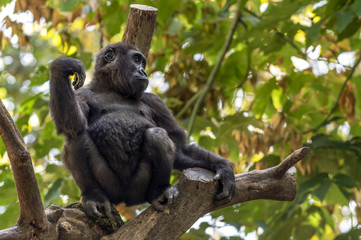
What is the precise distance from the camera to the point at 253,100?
748cm

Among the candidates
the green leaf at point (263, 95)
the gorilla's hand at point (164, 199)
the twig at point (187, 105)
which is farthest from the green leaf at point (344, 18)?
the twig at point (187, 105)

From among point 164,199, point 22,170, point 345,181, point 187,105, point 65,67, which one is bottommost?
point 345,181

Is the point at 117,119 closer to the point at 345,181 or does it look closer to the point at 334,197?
the point at 345,181

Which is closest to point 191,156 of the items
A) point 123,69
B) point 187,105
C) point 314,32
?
point 123,69

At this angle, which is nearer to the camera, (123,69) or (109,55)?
(123,69)

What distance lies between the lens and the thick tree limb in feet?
11.2

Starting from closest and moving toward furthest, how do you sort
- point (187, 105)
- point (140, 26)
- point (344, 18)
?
1. point (344, 18)
2. point (140, 26)
3. point (187, 105)

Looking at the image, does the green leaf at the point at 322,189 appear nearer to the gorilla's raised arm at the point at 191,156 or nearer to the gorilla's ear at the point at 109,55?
the gorilla's raised arm at the point at 191,156

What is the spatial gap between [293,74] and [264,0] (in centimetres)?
265

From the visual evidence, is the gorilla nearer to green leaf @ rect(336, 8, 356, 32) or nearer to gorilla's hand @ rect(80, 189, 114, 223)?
gorilla's hand @ rect(80, 189, 114, 223)

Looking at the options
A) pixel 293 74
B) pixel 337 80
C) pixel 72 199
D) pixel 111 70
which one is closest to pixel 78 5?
pixel 111 70

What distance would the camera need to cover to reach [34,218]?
3553 millimetres

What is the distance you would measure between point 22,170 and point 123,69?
79.5 inches

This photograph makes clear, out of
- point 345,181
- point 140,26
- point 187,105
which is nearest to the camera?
point 140,26
